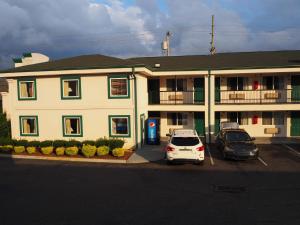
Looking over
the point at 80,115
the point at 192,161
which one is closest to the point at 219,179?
the point at 192,161

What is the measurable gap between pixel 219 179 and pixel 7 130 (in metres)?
18.0

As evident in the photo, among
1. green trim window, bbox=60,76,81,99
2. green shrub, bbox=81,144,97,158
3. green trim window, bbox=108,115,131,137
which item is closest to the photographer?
green shrub, bbox=81,144,97,158

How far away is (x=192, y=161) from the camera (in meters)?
14.3

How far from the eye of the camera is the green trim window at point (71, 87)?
65.3ft

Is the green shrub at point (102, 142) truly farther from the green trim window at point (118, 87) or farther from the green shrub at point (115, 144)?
the green trim window at point (118, 87)

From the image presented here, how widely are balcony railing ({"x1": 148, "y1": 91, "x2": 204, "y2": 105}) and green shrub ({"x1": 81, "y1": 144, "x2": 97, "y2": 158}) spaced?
24.8 ft

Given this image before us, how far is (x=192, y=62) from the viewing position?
77.6ft

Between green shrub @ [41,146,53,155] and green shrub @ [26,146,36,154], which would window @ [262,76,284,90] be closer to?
green shrub @ [41,146,53,155]

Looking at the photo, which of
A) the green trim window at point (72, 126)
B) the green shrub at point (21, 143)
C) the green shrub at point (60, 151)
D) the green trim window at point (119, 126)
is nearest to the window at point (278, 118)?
the green trim window at point (119, 126)

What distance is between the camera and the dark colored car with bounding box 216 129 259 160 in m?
15.4

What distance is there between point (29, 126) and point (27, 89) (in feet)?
8.57

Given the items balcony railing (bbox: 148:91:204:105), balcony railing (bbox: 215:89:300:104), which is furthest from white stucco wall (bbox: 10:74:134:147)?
balcony railing (bbox: 215:89:300:104)

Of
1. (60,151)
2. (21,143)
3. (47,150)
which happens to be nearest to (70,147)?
(60,151)

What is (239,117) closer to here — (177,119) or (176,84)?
(177,119)
